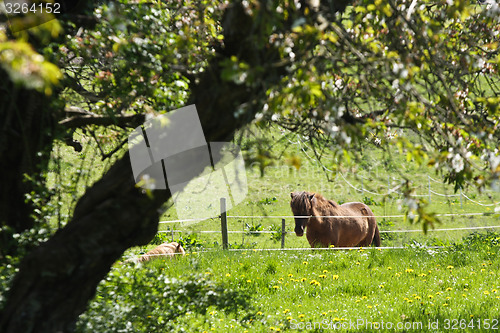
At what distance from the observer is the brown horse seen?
9.80 metres

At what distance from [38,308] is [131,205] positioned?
883 millimetres

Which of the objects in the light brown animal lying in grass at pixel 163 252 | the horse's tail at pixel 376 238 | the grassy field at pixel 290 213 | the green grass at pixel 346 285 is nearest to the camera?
the green grass at pixel 346 285

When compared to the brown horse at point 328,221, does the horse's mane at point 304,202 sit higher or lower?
higher

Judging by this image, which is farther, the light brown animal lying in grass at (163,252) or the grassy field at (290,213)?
the grassy field at (290,213)

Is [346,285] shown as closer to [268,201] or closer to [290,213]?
[290,213]

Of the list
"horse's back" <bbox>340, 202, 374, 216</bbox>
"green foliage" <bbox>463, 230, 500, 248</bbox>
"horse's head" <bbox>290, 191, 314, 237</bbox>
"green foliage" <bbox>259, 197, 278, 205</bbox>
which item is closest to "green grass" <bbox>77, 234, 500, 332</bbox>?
"green foliage" <bbox>463, 230, 500, 248</bbox>

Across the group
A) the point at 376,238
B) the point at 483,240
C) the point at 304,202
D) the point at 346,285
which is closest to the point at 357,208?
the point at 376,238

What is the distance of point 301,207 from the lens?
975 centimetres

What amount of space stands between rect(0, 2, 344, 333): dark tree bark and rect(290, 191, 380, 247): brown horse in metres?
6.60

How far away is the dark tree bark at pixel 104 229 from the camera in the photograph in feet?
9.96

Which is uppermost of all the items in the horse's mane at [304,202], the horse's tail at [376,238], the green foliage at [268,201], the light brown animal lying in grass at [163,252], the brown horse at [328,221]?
the green foliage at [268,201]

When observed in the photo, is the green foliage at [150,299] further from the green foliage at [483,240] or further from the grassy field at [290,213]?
the green foliage at [483,240]

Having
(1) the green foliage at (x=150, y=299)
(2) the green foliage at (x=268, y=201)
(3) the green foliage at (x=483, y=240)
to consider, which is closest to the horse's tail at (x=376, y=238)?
(3) the green foliage at (x=483, y=240)

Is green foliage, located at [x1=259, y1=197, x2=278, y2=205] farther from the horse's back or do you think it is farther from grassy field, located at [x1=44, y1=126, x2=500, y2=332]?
the horse's back
